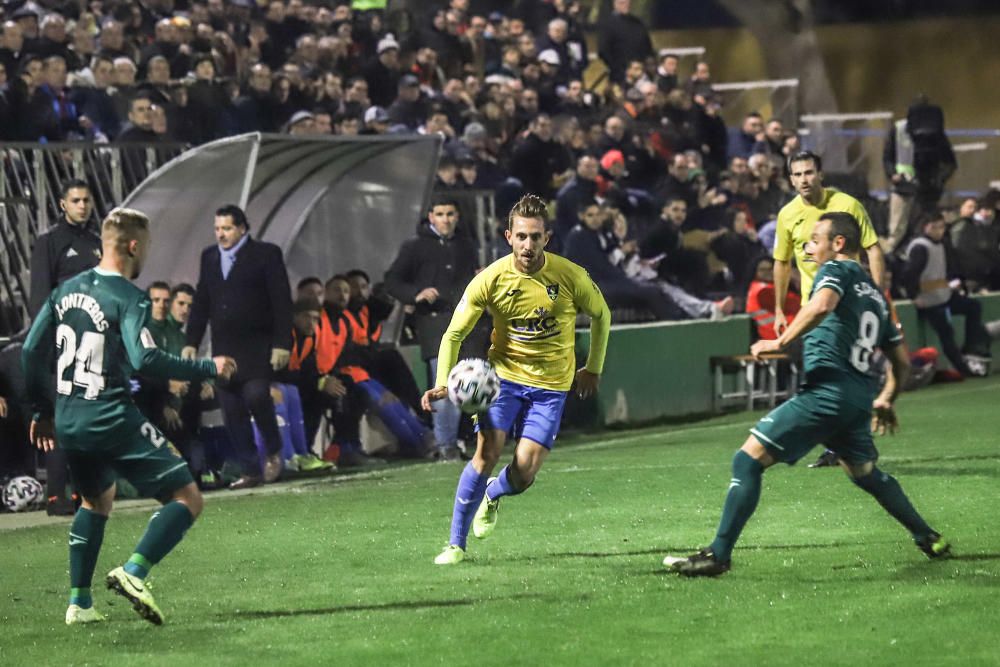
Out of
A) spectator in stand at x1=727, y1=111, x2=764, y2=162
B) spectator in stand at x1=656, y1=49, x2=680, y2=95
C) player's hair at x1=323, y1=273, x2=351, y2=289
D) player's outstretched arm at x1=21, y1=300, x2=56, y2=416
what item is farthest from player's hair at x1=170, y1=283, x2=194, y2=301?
spectator in stand at x1=727, y1=111, x2=764, y2=162

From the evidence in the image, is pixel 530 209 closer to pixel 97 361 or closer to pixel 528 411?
pixel 528 411

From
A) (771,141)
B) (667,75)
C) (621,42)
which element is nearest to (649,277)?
(667,75)

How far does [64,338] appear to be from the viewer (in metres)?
8.31

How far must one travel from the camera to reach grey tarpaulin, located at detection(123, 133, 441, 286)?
16109mm

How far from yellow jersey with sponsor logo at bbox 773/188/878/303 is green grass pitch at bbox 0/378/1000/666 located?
157 cm

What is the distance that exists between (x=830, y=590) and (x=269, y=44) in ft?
47.9

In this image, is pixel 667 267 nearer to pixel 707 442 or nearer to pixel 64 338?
pixel 707 442

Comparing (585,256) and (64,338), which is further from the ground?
(64,338)

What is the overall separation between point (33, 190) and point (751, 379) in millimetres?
8269

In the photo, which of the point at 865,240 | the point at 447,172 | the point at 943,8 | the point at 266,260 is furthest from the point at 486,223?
the point at 943,8

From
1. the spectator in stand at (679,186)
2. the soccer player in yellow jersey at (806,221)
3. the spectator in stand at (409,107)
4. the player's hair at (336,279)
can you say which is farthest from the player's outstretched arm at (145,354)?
the spectator in stand at (679,186)

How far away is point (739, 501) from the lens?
889cm

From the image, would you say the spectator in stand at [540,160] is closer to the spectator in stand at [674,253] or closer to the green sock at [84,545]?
the spectator in stand at [674,253]

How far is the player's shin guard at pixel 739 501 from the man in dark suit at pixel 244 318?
249 inches
